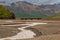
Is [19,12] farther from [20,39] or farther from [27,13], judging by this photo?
[20,39]

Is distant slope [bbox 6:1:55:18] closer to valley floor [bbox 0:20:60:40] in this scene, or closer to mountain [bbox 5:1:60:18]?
mountain [bbox 5:1:60:18]

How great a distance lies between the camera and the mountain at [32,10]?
1678 inches

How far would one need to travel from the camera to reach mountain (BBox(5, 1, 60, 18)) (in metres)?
42.6

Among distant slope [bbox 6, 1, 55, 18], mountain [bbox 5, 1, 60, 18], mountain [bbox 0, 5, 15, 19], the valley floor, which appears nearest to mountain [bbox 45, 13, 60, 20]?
mountain [bbox 5, 1, 60, 18]

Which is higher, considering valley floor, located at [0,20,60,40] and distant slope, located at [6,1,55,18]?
valley floor, located at [0,20,60,40]

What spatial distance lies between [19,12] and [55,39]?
29.8 metres

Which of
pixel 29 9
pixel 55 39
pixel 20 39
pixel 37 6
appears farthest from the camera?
pixel 29 9

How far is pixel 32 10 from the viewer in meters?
45.2

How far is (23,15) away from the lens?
43562 millimetres

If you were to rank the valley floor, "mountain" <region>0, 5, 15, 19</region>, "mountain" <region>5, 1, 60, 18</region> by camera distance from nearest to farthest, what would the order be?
the valley floor → "mountain" <region>5, 1, 60, 18</region> → "mountain" <region>0, 5, 15, 19</region>

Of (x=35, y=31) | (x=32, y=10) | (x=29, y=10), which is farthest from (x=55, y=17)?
(x=35, y=31)

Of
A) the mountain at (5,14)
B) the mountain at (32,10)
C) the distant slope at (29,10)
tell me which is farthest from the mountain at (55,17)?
the mountain at (5,14)

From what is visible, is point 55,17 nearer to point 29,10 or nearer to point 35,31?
point 29,10

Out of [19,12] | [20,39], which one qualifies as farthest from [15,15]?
[20,39]
